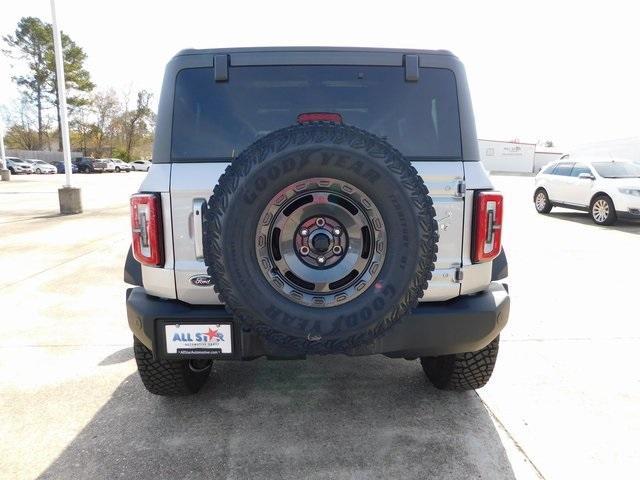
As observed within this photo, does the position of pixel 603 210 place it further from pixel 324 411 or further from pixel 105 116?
pixel 105 116

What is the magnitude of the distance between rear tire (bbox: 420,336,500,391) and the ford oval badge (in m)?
1.54

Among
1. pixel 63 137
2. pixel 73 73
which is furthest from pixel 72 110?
pixel 63 137

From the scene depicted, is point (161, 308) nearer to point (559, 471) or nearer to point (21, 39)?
point (559, 471)

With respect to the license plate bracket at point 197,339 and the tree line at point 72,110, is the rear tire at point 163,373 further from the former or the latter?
the tree line at point 72,110

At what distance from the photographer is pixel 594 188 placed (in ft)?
36.9

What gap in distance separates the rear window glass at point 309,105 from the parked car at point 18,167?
4554cm

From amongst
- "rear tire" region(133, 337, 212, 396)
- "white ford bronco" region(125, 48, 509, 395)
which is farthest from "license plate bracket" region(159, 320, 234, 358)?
"rear tire" region(133, 337, 212, 396)

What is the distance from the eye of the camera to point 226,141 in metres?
2.38

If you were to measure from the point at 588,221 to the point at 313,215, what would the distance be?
12.0 metres

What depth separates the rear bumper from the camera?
220cm

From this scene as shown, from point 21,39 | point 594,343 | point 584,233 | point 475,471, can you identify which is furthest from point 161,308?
point 21,39

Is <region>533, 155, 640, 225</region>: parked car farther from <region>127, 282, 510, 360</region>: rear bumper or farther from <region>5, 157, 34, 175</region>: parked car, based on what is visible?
<region>5, 157, 34, 175</region>: parked car

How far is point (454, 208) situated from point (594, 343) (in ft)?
8.03

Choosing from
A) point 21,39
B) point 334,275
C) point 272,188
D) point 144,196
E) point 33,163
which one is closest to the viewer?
point 272,188
